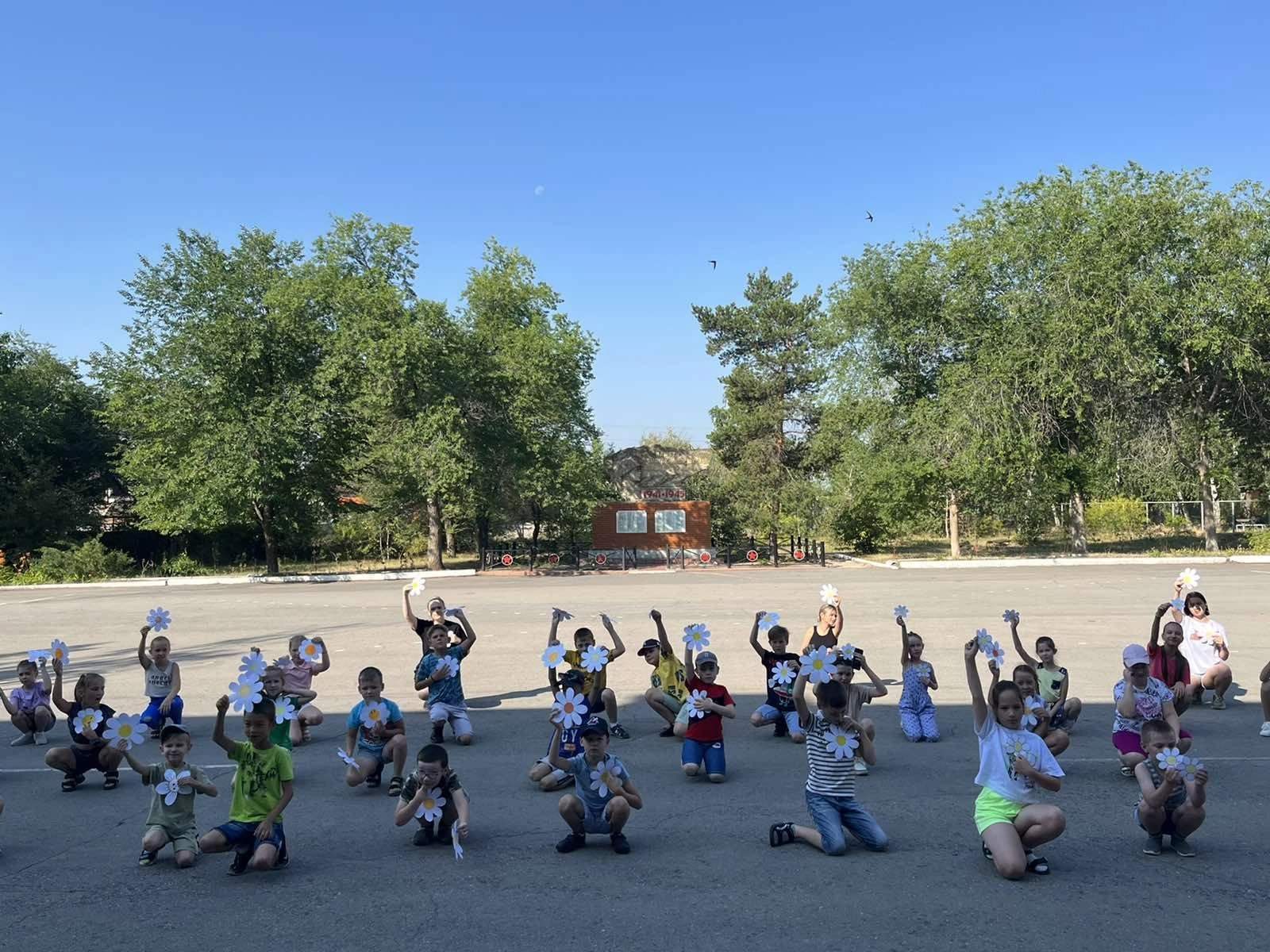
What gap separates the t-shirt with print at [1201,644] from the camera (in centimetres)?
958

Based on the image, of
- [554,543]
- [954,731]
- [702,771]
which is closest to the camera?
[702,771]

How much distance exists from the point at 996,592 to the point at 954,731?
1459cm

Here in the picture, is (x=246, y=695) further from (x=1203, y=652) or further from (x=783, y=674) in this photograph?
(x=1203, y=652)

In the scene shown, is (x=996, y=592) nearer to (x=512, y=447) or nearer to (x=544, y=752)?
(x=544, y=752)

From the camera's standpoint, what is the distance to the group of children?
5363 mm

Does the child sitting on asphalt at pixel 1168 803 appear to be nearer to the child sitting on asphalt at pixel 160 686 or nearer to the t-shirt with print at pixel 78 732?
the t-shirt with print at pixel 78 732

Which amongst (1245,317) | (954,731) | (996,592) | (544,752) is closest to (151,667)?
(544,752)

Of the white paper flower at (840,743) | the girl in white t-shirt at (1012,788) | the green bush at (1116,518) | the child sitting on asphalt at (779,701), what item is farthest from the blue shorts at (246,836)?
the green bush at (1116,518)

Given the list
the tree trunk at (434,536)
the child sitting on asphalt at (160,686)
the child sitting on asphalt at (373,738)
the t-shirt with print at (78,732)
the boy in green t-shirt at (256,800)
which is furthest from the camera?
the tree trunk at (434,536)

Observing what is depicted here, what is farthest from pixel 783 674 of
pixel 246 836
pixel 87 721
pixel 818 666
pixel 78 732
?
pixel 78 732

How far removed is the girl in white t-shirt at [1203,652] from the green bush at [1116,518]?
4029 centimetres

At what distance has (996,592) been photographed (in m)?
22.2

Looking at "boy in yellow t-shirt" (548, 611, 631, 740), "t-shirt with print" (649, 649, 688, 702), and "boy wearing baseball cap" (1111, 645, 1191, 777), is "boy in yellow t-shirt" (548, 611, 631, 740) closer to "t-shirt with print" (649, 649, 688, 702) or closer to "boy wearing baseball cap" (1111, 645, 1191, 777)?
"t-shirt with print" (649, 649, 688, 702)

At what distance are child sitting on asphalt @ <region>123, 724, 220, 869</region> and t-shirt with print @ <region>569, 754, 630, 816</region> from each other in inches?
88.1
